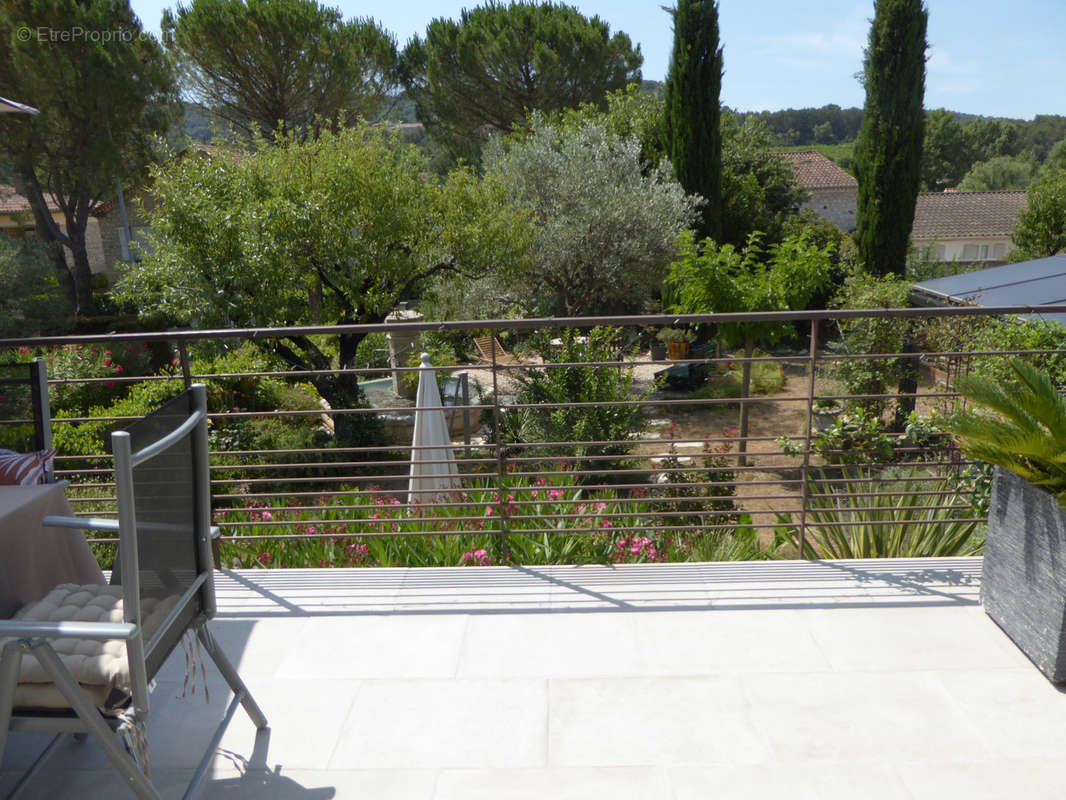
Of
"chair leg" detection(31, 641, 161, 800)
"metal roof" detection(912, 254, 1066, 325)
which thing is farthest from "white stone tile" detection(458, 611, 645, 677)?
"metal roof" detection(912, 254, 1066, 325)

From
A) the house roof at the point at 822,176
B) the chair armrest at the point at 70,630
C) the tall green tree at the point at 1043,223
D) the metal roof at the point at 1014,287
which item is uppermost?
the house roof at the point at 822,176

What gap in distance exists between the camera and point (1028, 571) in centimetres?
257

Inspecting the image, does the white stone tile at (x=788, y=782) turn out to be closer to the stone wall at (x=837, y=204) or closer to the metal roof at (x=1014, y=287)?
the metal roof at (x=1014, y=287)

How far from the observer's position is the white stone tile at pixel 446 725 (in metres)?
2.19

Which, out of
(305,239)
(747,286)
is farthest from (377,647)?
(747,286)

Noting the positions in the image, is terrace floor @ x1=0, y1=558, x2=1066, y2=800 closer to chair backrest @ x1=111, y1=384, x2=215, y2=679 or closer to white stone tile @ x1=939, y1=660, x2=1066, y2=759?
white stone tile @ x1=939, y1=660, x2=1066, y2=759

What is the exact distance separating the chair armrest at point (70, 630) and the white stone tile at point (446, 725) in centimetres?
85

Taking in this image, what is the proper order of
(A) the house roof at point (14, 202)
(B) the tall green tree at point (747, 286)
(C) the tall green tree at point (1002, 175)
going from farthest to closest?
(C) the tall green tree at point (1002, 175)
(A) the house roof at point (14, 202)
(B) the tall green tree at point (747, 286)

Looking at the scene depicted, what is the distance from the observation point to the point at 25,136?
1822 cm

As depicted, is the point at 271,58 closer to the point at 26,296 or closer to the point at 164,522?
the point at 26,296

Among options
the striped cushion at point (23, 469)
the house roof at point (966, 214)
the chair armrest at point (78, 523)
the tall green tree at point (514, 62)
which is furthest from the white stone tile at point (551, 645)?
the house roof at point (966, 214)

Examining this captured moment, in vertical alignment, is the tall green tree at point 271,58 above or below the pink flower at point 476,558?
above

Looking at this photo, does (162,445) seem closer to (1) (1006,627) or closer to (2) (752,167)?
(1) (1006,627)

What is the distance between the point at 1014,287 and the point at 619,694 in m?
7.54
